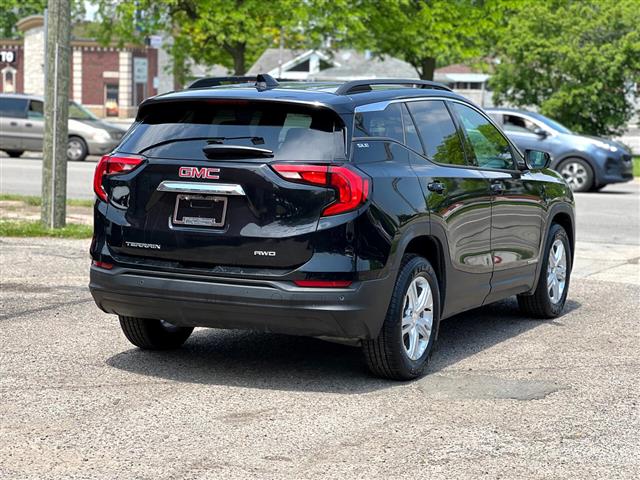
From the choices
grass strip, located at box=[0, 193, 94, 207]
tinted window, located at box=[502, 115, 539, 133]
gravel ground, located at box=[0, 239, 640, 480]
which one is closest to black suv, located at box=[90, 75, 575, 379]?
gravel ground, located at box=[0, 239, 640, 480]

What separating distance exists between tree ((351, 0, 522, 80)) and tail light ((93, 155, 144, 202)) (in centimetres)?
2809

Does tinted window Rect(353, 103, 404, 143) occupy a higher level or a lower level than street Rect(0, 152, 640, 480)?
higher

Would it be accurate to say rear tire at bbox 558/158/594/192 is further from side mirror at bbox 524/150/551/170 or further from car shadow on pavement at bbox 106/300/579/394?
car shadow on pavement at bbox 106/300/579/394

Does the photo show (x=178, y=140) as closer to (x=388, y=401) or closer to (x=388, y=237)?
(x=388, y=237)

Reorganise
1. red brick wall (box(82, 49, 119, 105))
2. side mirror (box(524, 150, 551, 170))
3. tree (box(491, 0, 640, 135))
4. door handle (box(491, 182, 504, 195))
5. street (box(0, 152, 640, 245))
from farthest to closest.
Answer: red brick wall (box(82, 49, 119, 105)) < tree (box(491, 0, 640, 135)) < street (box(0, 152, 640, 245)) < side mirror (box(524, 150, 551, 170)) < door handle (box(491, 182, 504, 195))

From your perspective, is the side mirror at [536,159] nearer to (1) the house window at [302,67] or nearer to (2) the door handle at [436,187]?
(2) the door handle at [436,187]

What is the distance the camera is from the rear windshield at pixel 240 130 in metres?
6.61

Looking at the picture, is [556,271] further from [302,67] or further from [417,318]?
[302,67]

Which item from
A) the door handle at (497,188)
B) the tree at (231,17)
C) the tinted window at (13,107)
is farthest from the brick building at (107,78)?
the door handle at (497,188)

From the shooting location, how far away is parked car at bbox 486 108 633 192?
24.0 m

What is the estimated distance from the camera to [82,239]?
13430 mm

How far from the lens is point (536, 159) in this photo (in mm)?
9070

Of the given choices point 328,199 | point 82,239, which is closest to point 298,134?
point 328,199

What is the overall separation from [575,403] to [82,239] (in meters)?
7.94
